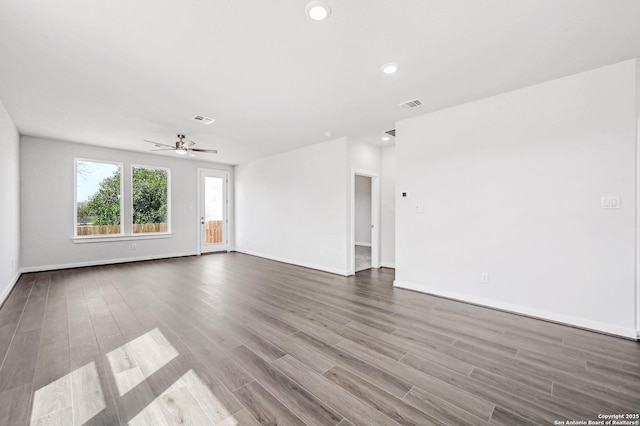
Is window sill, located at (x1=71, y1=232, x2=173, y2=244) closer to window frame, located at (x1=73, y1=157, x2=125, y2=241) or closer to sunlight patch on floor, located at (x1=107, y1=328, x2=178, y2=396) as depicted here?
window frame, located at (x1=73, y1=157, x2=125, y2=241)

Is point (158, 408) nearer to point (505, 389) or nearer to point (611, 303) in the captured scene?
point (505, 389)

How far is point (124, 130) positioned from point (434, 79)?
522cm

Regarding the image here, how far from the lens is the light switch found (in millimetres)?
2791

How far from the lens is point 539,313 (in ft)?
10.5

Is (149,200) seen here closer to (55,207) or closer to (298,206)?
(55,207)

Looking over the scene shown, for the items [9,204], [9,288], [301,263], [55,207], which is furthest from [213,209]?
[9,288]

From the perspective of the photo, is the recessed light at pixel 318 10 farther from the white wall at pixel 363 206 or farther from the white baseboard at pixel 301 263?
the white wall at pixel 363 206

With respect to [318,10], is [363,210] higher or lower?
lower

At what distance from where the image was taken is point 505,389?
1938 millimetres

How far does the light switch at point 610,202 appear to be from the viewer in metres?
2.79

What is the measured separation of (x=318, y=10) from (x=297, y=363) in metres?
2.78

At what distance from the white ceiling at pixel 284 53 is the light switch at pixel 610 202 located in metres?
1.39

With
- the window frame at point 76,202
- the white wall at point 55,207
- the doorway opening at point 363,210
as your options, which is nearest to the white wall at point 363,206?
the doorway opening at point 363,210

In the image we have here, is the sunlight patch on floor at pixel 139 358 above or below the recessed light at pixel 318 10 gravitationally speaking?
below
